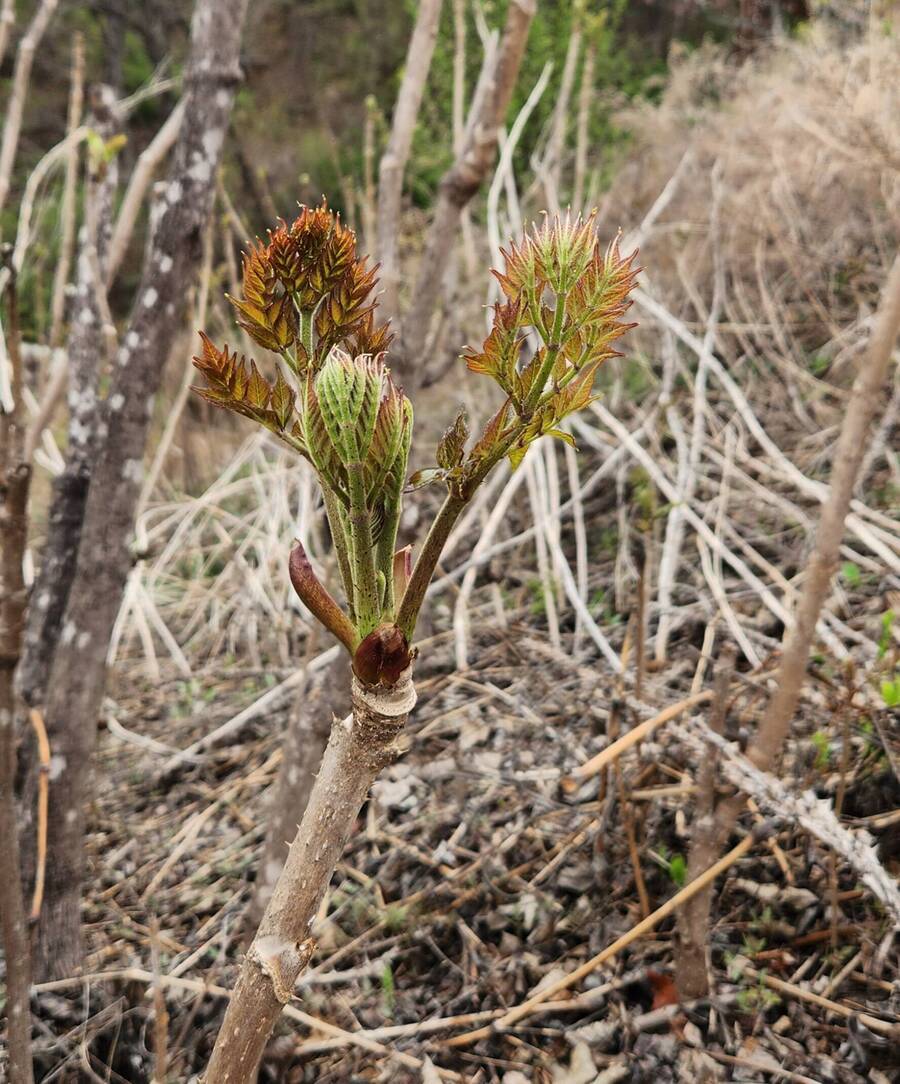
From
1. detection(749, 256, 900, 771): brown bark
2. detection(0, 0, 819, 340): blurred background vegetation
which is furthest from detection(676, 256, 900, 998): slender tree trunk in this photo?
detection(0, 0, 819, 340): blurred background vegetation

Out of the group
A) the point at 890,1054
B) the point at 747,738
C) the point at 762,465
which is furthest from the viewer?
the point at 762,465

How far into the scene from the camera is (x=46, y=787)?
1.52 meters

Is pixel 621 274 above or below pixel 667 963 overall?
above

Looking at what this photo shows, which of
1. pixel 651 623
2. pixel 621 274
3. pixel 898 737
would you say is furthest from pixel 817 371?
pixel 621 274

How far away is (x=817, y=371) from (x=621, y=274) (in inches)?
134

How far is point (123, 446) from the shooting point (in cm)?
156

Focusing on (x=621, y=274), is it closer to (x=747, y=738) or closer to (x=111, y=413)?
(x=747, y=738)

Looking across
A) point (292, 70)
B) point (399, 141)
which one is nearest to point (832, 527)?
point (399, 141)

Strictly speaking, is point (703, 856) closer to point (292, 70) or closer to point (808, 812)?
point (808, 812)

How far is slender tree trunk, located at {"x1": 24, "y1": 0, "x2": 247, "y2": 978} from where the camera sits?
1.56 m

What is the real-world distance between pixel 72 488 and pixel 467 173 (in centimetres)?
100

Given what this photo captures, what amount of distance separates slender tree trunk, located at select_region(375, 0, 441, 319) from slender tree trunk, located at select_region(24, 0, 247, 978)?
33cm

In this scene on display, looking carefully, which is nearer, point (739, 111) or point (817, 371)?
point (817, 371)

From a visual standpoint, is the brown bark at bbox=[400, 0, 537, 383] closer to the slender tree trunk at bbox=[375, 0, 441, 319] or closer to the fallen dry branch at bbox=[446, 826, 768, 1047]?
the slender tree trunk at bbox=[375, 0, 441, 319]
